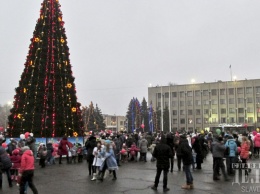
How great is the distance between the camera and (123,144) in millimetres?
20781

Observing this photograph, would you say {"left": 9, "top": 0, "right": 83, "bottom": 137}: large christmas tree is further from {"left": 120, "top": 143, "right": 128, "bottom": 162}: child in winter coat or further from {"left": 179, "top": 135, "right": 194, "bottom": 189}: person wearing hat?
{"left": 179, "top": 135, "right": 194, "bottom": 189}: person wearing hat

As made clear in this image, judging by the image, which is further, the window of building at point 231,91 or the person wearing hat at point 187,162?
the window of building at point 231,91

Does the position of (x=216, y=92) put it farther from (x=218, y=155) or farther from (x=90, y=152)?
(x=218, y=155)

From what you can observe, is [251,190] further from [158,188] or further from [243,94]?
[243,94]

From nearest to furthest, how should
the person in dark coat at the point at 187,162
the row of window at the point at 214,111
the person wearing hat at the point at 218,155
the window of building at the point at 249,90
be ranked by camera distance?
the person in dark coat at the point at 187,162 < the person wearing hat at the point at 218,155 < the window of building at the point at 249,90 < the row of window at the point at 214,111

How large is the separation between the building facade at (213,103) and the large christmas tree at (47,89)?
200ft

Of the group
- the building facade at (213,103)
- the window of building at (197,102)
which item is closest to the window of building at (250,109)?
the building facade at (213,103)

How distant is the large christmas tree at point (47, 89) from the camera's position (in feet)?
70.7

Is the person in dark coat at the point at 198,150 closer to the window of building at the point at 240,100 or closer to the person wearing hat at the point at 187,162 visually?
the person wearing hat at the point at 187,162

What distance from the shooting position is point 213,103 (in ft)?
294

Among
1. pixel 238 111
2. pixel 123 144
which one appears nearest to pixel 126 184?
pixel 123 144

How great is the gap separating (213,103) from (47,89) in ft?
243

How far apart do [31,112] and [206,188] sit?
46.5ft

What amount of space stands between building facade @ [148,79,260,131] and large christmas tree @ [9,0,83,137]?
2397 inches
